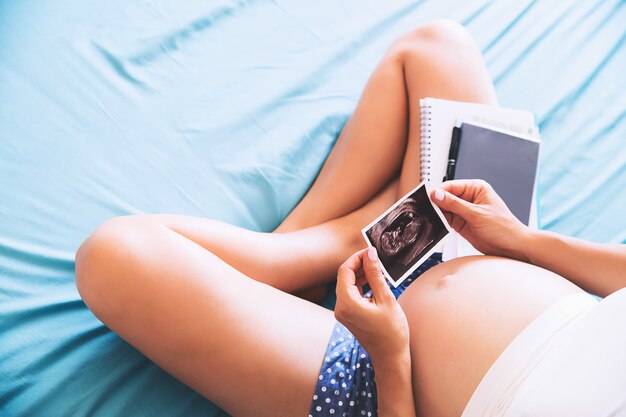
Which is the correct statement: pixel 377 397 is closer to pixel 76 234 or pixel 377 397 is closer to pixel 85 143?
pixel 76 234

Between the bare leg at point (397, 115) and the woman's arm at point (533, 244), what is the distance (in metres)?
0.23

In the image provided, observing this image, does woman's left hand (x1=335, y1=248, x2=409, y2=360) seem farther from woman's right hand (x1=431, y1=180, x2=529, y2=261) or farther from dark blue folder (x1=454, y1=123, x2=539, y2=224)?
dark blue folder (x1=454, y1=123, x2=539, y2=224)

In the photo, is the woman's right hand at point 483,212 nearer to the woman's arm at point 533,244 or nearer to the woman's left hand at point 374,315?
the woman's arm at point 533,244

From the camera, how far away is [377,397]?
94 centimetres

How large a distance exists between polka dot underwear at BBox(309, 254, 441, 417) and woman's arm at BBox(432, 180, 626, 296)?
0.31 m

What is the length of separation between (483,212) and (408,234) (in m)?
0.14

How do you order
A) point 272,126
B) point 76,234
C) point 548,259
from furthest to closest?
1. point 272,126
2. point 76,234
3. point 548,259

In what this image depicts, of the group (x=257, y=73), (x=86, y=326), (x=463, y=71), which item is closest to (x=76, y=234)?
(x=86, y=326)

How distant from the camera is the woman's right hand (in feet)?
3.40

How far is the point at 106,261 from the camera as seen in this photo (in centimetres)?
92

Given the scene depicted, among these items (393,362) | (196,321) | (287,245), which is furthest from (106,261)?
(393,362)

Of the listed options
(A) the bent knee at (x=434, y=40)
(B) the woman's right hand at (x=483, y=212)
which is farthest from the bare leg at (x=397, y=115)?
(B) the woman's right hand at (x=483, y=212)

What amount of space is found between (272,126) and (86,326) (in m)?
0.67

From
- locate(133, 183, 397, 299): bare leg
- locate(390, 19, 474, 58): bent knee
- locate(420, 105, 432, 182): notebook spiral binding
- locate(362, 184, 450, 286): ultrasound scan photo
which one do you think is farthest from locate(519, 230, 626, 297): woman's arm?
locate(390, 19, 474, 58): bent knee
